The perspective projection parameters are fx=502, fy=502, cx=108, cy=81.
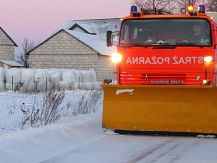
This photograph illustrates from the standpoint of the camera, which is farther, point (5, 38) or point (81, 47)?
point (5, 38)

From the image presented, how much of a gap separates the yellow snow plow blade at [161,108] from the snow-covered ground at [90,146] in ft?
0.90

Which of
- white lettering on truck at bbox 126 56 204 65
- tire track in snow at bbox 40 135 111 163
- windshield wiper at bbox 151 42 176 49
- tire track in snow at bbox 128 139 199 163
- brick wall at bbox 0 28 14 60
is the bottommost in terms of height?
tire track in snow at bbox 128 139 199 163

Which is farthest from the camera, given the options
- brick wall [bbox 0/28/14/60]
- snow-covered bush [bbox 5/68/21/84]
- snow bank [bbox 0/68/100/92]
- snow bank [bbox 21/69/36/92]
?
brick wall [bbox 0/28/14/60]

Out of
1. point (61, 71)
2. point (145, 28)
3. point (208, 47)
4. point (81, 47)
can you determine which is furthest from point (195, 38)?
point (81, 47)

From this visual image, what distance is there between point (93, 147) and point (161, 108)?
6.38 feet

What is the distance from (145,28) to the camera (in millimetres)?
11289

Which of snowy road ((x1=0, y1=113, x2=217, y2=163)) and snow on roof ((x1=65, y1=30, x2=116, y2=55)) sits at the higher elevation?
snow on roof ((x1=65, y1=30, x2=116, y2=55))

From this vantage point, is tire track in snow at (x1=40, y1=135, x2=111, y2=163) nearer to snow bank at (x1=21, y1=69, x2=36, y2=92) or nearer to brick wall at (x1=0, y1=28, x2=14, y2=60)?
snow bank at (x1=21, y1=69, x2=36, y2=92)

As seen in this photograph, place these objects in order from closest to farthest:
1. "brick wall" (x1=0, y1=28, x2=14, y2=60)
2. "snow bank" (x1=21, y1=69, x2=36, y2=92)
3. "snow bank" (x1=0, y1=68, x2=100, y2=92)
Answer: "snow bank" (x1=21, y1=69, x2=36, y2=92) < "snow bank" (x1=0, y1=68, x2=100, y2=92) < "brick wall" (x1=0, y1=28, x2=14, y2=60)

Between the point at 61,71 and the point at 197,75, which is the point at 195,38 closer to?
the point at 197,75

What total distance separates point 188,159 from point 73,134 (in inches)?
118

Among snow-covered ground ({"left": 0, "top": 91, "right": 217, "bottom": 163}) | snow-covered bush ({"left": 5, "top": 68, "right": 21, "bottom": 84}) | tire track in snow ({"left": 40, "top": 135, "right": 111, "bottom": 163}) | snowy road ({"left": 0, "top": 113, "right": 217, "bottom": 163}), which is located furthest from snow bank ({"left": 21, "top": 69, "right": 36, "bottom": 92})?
tire track in snow ({"left": 40, "top": 135, "right": 111, "bottom": 163})

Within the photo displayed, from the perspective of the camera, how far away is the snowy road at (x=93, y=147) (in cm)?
799

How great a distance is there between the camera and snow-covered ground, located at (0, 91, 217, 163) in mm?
8000
